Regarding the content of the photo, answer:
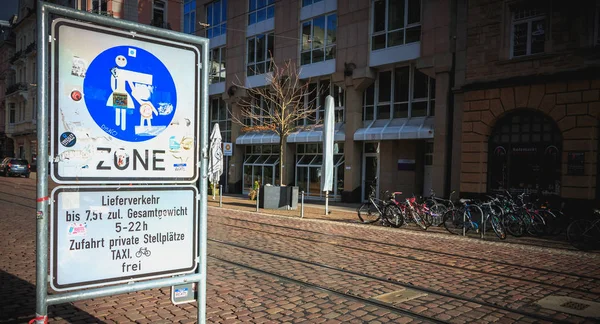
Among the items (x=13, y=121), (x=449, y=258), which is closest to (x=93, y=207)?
(x=449, y=258)

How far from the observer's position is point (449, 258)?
864cm

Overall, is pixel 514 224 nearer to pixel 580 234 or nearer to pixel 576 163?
pixel 580 234

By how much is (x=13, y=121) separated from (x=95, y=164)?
67460mm

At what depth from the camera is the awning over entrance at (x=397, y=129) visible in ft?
65.1

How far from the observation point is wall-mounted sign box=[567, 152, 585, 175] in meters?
14.9

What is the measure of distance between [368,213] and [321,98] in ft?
39.5

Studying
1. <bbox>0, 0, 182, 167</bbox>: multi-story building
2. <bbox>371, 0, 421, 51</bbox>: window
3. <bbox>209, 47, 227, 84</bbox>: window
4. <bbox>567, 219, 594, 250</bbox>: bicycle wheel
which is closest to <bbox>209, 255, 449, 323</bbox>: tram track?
<bbox>567, 219, 594, 250</bbox>: bicycle wheel

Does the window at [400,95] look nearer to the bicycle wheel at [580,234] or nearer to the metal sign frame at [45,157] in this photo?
the bicycle wheel at [580,234]

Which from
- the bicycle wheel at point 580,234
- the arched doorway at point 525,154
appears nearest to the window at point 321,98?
the arched doorway at point 525,154

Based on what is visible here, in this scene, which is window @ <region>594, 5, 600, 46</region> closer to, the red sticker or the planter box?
the planter box

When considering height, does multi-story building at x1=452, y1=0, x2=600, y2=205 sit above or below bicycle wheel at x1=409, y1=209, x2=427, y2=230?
above

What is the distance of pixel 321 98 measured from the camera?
2545 centimetres

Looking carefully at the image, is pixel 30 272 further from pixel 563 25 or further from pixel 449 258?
pixel 563 25

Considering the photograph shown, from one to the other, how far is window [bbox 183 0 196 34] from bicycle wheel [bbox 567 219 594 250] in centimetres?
2947
